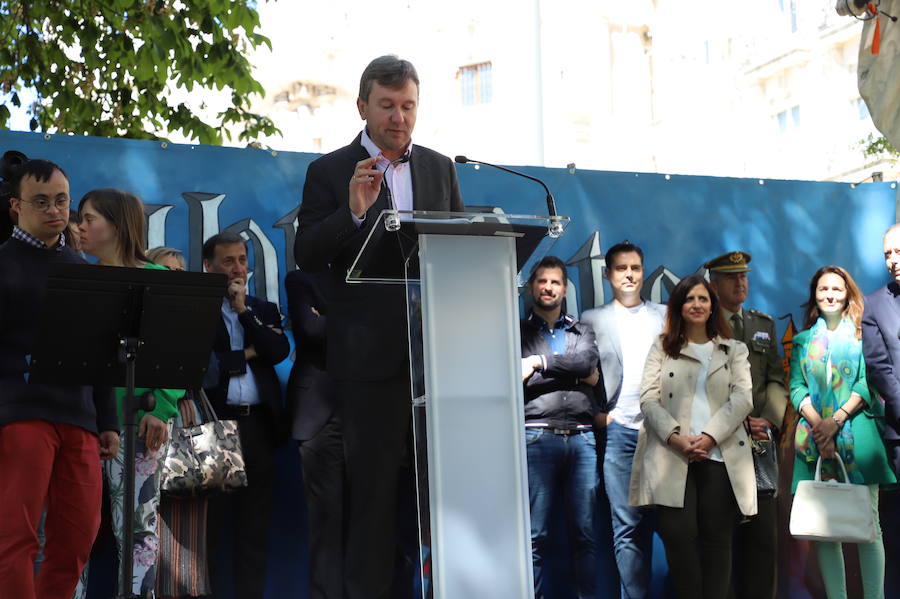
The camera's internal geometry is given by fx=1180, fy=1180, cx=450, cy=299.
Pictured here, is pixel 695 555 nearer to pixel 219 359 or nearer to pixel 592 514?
pixel 592 514

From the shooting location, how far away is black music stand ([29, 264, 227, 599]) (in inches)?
154

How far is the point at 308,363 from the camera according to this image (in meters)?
5.71

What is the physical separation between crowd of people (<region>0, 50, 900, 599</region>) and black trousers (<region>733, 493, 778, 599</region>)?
0.04 feet

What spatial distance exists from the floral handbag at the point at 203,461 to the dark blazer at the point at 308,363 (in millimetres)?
362

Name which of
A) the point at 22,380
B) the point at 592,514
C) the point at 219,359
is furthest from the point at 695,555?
the point at 22,380

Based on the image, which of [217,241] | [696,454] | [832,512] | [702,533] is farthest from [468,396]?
[832,512]

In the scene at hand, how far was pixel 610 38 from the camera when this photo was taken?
39.4 meters

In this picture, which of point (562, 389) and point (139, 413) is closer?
point (139, 413)

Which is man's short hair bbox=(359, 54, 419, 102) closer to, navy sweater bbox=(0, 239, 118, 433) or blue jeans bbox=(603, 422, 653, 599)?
navy sweater bbox=(0, 239, 118, 433)

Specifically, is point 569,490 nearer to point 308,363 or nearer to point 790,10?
point 308,363

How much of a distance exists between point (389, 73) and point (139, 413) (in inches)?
75.7

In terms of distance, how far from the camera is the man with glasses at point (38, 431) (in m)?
4.00

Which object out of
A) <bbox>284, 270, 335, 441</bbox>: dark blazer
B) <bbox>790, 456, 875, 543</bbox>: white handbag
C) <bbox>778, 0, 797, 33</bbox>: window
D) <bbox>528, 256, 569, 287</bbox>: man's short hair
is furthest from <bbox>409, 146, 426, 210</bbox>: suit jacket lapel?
<bbox>778, 0, 797, 33</bbox>: window

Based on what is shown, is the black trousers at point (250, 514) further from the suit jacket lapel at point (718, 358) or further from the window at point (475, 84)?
the window at point (475, 84)
